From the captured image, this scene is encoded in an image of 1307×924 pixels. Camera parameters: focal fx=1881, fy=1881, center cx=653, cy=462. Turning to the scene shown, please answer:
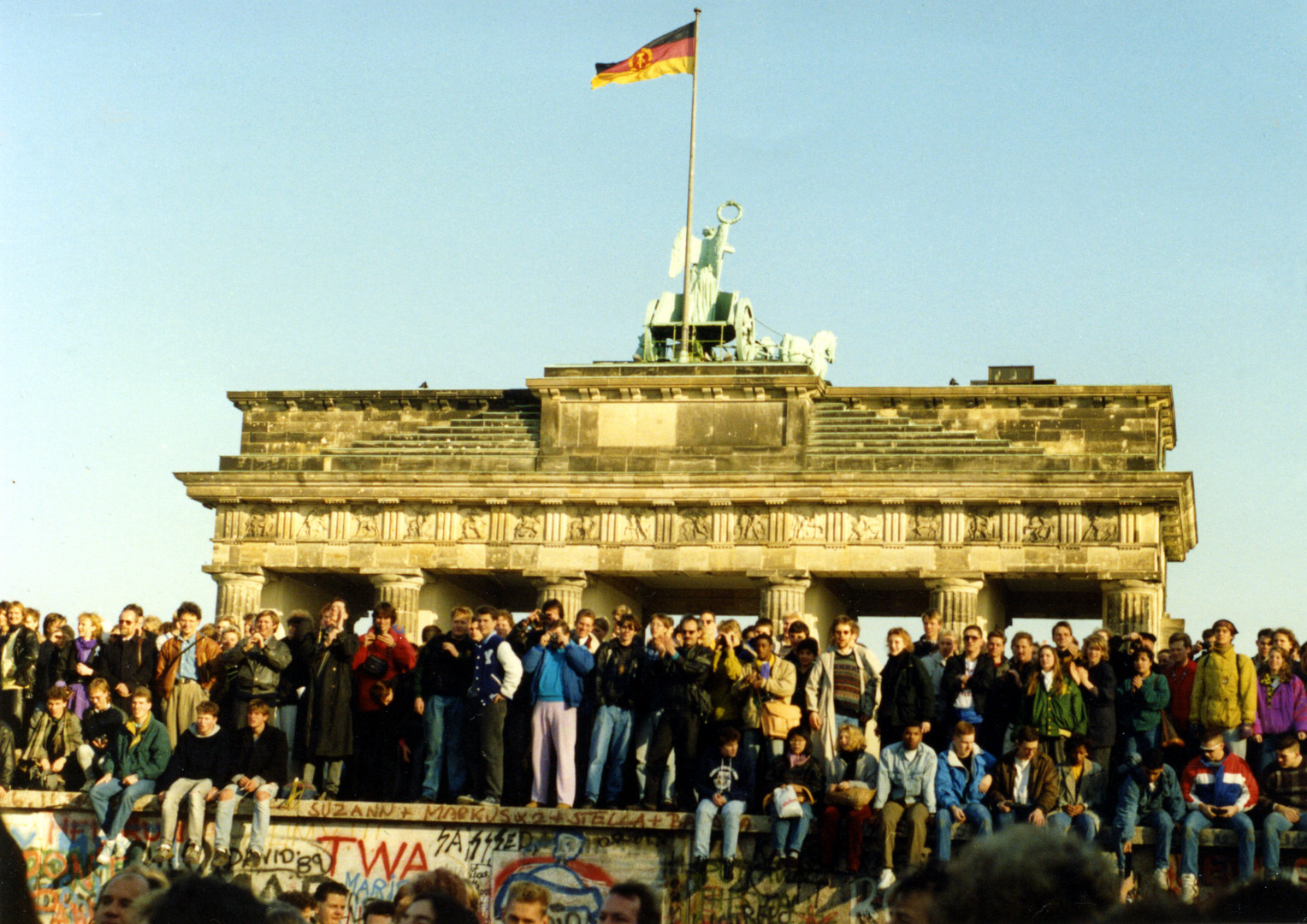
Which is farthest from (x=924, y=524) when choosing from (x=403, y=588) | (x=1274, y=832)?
(x=1274, y=832)

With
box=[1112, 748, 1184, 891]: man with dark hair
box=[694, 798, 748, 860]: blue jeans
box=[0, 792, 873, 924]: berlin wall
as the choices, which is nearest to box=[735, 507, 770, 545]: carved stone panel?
box=[0, 792, 873, 924]: berlin wall

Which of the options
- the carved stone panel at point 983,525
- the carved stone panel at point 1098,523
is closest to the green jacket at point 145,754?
the carved stone panel at point 983,525

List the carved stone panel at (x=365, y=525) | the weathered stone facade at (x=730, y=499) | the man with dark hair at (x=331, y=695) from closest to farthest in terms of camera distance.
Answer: the man with dark hair at (x=331, y=695)
the weathered stone facade at (x=730, y=499)
the carved stone panel at (x=365, y=525)

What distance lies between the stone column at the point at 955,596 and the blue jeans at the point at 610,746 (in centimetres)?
2087

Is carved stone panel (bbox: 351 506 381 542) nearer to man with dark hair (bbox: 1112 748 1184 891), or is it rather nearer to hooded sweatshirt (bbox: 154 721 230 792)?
hooded sweatshirt (bbox: 154 721 230 792)

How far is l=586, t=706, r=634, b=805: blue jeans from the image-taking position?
15.0m

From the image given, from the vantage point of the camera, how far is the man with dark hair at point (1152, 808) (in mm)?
13477

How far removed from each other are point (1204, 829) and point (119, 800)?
28.1 ft

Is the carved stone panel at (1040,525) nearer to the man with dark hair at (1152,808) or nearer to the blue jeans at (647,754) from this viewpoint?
the blue jeans at (647,754)

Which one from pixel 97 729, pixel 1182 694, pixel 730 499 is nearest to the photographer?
pixel 1182 694

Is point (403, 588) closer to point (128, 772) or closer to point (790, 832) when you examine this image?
point (128, 772)

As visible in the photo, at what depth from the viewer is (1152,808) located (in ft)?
44.7

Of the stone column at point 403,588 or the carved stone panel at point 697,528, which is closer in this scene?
the carved stone panel at point 697,528

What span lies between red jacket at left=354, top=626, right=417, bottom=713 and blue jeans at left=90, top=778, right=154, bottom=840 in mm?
1832
